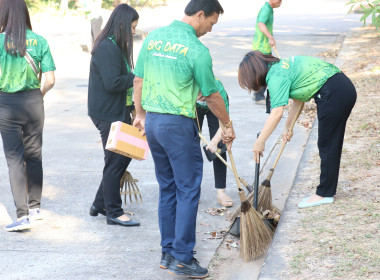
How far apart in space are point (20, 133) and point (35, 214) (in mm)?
780

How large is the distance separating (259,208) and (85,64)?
11511 mm

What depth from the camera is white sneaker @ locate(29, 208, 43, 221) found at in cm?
555

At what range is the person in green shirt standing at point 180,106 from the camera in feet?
13.0

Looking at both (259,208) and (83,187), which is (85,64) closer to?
(83,187)

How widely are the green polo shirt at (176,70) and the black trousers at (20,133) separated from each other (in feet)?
5.10

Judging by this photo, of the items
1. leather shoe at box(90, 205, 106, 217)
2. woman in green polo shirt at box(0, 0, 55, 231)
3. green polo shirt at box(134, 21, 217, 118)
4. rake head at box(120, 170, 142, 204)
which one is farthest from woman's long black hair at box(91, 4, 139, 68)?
leather shoe at box(90, 205, 106, 217)

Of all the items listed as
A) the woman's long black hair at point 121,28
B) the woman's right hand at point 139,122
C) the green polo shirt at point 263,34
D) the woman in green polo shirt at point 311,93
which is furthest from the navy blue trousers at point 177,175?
the green polo shirt at point 263,34

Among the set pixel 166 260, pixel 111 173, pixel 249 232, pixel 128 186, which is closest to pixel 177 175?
pixel 166 260

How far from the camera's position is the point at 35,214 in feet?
18.3

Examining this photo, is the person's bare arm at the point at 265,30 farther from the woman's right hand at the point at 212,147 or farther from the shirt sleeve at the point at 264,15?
the woman's right hand at the point at 212,147

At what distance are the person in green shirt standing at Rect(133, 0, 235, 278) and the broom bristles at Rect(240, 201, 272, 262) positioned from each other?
0.46 metres

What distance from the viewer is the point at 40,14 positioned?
25.3 meters

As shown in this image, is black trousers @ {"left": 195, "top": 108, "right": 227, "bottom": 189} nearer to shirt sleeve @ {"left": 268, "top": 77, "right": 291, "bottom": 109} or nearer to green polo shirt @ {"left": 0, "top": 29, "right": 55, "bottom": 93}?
shirt sleeve @ {"left": 268, "top": 77, "right": 291, "bottom": 109}

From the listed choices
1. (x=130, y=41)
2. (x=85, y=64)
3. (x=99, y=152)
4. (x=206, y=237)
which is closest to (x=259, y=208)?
(x=206, y=237)
